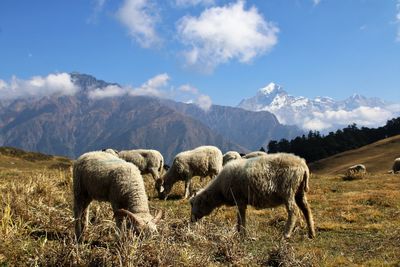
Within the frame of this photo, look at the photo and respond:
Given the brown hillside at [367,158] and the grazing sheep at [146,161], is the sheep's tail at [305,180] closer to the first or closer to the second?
the grazing sheep at [146,161]

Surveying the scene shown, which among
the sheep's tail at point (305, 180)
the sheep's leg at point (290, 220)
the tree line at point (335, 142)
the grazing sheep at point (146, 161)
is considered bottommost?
the sheep's leg at point (290, 220)

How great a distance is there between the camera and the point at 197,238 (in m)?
9.98

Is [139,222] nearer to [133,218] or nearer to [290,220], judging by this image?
[133,218]

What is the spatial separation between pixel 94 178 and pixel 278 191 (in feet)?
17.2

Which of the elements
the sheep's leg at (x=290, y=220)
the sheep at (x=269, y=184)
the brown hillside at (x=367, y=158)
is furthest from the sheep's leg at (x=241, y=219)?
the brown hillside at (x=367, y=158)

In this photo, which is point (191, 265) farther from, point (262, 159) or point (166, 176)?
point (166, 176)

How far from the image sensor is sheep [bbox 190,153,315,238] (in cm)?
1262

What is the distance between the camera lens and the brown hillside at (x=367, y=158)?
90500 mm

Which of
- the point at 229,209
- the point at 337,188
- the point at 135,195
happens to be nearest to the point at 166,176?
the point at 229,209

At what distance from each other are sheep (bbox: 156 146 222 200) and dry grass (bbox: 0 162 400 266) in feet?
11.6

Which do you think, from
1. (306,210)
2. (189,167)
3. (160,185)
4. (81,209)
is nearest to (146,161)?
(160,185)

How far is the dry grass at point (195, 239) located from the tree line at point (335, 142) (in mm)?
115380

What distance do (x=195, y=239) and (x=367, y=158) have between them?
316ft

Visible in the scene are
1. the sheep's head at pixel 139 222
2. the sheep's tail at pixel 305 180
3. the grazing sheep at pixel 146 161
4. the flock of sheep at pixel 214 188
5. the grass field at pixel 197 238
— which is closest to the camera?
the grass field at pixel 197 238
